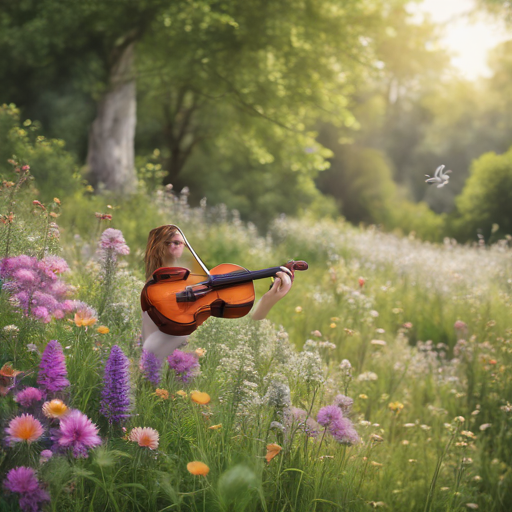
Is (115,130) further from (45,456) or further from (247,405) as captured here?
(45,456)

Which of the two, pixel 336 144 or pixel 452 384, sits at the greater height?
pixel 336 144

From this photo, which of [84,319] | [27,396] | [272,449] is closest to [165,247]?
[84,319]

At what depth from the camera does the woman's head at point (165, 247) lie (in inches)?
100

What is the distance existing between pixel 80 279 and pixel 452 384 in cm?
327

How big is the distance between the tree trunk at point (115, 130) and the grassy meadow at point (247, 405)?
4.73 meters

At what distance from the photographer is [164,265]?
8.43 feet

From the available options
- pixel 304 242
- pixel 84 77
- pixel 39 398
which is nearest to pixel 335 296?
pixel 304 242

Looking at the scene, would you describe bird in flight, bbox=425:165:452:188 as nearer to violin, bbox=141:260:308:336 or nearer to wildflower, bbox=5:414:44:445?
violin, bbox=141:260:308:336

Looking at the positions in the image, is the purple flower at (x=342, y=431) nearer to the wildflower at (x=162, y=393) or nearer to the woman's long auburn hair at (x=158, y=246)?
the wildflower at (x=162, y=393)

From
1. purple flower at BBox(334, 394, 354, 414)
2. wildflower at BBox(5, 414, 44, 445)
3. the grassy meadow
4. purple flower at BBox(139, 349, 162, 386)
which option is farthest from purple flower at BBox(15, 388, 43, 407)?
purple flower at BBox(334, 394, 354, 414)

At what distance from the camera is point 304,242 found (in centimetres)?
1006

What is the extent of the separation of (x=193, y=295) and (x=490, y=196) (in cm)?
758

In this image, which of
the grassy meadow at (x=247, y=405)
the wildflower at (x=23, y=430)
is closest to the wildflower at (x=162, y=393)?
the grassy meadow at (x=247, y=405)

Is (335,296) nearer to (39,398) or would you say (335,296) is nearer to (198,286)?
(198,286)
